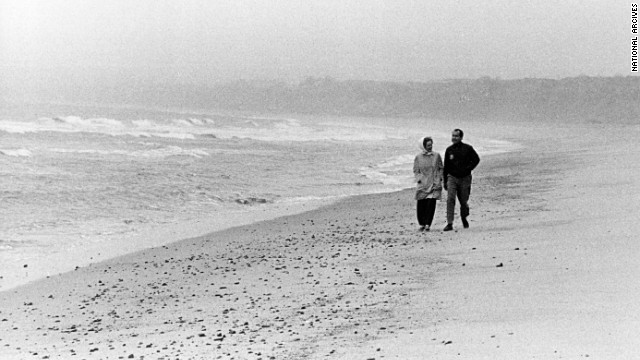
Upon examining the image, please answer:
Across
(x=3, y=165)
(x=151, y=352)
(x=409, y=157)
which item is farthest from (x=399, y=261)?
(x=409, y=157)

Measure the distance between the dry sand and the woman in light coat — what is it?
13.3 inches

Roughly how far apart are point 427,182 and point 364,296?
4.67 meters

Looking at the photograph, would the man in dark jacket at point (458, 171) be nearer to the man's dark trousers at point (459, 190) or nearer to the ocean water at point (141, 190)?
the man's dark trousers at point (459, 190)

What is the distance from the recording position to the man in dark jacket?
11.4 m

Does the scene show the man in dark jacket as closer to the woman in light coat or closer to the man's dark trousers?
the man's dark trousers

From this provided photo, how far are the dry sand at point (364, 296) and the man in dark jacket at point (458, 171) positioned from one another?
1.27 ft

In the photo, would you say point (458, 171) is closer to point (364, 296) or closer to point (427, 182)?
point (427, 182)

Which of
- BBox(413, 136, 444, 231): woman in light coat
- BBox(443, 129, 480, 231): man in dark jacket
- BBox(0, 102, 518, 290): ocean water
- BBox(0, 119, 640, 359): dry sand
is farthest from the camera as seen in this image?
BBox(0, 102, 518, 290): ocean water

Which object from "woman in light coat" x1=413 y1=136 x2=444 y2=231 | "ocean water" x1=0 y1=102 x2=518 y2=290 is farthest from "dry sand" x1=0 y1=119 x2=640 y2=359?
"ocean water" x1=0 y1=102 x2=518 y2=290

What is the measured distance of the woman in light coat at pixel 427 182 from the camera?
11.7 meters

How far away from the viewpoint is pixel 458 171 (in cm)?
1145

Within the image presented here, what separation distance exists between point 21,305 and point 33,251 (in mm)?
3628

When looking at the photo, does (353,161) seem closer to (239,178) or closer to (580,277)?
(239,178)

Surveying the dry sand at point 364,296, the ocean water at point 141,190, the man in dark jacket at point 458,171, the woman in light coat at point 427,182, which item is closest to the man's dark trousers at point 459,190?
the man in dark jacket at point 458,171
